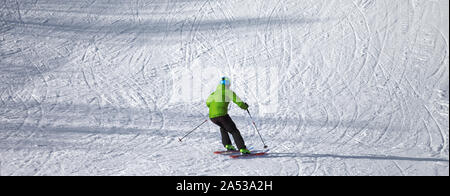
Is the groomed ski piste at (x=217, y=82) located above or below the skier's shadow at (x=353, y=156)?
above

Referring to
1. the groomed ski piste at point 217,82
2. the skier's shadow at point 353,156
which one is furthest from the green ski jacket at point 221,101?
the skier's shadow at point 353,156

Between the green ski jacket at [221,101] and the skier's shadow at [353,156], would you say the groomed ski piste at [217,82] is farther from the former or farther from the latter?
the green ski jacket at [221,101]

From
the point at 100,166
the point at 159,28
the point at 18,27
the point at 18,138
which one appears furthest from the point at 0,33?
the point at 100,166

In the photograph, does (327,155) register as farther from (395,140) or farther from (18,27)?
(18,27)

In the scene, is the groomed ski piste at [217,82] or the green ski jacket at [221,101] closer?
the green ski jacket at [221,101]

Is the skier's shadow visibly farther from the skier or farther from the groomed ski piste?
the skier

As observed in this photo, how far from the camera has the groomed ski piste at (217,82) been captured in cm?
754

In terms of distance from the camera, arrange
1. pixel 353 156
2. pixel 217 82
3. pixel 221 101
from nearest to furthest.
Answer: pixel 221 101
pixel 353 156
pixel 217 82

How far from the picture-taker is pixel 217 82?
12430 millimetres

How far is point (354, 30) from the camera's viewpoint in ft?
44.7

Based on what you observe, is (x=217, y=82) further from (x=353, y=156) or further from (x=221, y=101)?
(x=353, y=156)

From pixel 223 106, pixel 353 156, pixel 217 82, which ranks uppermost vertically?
pixel 217 82

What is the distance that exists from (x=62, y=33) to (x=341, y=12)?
880 centimetres

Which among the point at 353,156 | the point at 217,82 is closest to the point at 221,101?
the point at 353,156
